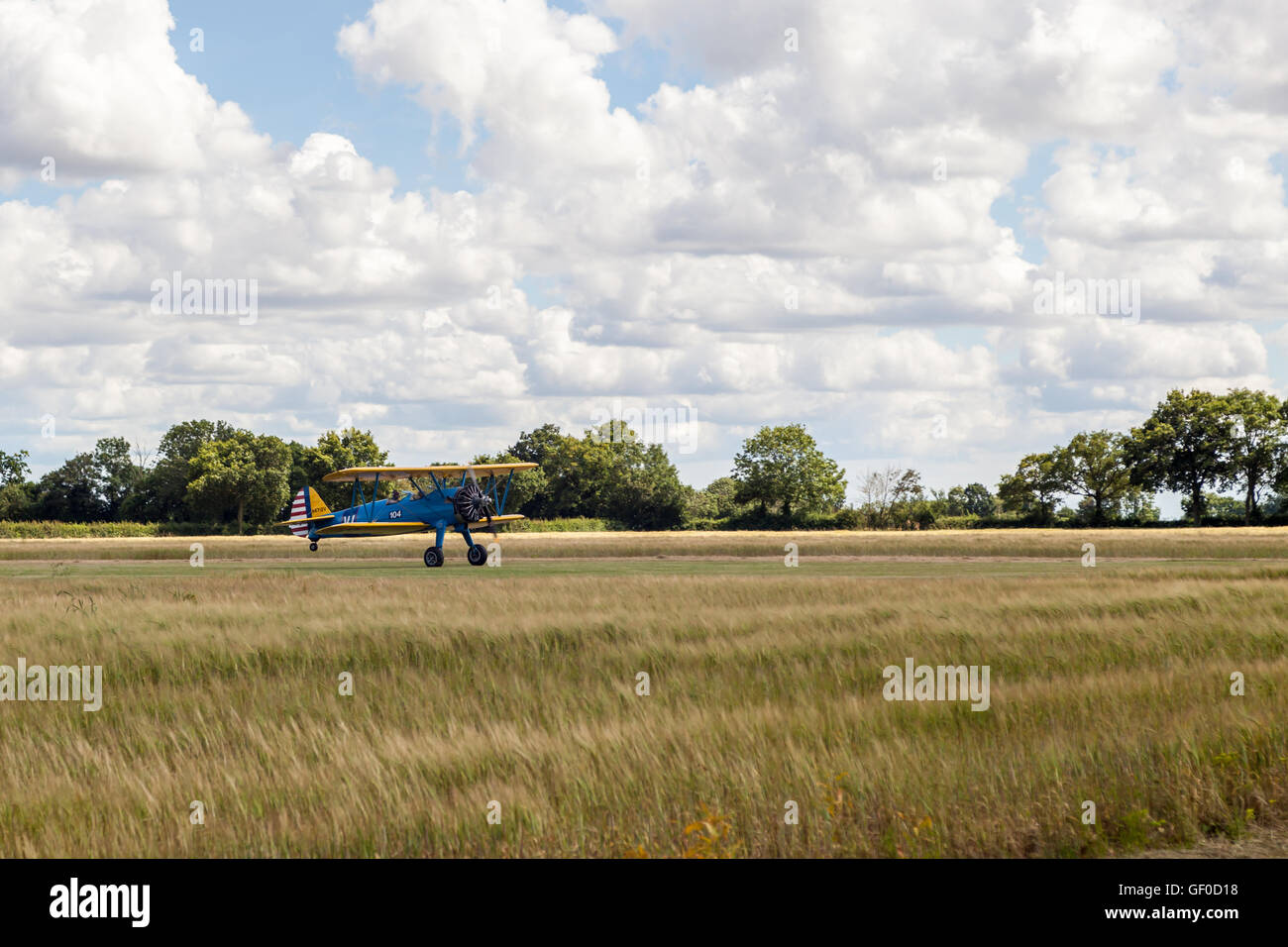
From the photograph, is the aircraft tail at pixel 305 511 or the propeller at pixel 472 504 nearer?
the propeller at pixel 472 504

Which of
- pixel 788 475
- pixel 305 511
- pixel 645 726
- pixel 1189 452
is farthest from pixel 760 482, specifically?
pixel 645 726

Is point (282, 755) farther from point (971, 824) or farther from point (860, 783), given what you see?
point (971, 824)

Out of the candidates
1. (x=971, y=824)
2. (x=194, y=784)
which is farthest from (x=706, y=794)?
(x=194, y=784)

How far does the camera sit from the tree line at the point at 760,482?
126 m

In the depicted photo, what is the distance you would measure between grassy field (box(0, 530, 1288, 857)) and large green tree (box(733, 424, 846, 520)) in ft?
351

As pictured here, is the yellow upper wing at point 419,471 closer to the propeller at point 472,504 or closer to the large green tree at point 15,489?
the propeller at point 472,504

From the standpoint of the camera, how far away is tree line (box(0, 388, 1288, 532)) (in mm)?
126250

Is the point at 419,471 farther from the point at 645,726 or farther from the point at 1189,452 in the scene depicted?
the point at 1189,452

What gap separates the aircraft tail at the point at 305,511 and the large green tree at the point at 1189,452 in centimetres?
10086

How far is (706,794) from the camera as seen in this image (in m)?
9.09

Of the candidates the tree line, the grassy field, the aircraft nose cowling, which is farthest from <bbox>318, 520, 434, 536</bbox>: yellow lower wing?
the tree line

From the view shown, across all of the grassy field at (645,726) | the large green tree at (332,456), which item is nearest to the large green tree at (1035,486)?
the large green tree at (332,456)

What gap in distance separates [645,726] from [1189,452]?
132 meters
